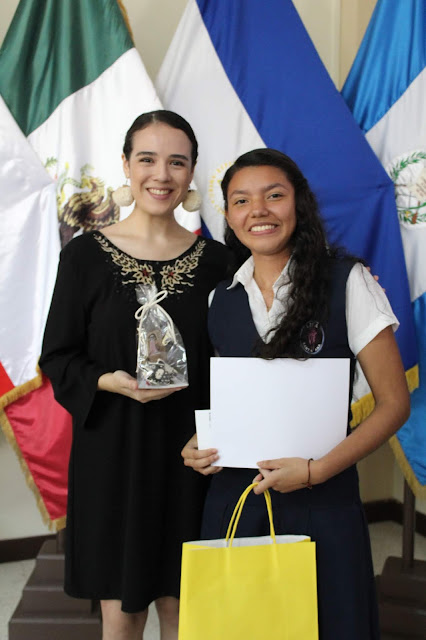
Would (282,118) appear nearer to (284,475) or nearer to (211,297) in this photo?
(211,297)

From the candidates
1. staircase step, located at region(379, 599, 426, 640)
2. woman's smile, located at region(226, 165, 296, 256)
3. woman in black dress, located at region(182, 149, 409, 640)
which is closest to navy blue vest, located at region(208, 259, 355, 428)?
woman in black dress, located at region(182, 149, 409, 640)

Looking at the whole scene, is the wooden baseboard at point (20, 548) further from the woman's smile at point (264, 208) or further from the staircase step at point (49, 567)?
the woman's smile at point (264, 208)

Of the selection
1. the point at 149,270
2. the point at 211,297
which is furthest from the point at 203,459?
the point at 149,270

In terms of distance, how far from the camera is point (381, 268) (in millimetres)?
2244

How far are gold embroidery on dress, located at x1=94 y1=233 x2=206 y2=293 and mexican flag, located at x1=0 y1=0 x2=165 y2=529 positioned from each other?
79 centimetres

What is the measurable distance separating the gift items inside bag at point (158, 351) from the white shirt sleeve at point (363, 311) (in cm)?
36

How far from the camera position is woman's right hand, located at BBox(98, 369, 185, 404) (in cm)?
132

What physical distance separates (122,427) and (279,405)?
48 cm

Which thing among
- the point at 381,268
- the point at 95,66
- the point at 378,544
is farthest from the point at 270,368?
the point at 378,544

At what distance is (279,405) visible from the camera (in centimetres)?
115

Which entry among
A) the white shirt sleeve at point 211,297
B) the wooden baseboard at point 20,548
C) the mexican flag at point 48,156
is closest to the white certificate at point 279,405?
the white shirt sleeve at point 211,297

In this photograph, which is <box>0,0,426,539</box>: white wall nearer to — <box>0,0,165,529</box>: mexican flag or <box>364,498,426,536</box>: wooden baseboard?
<box>364,498,426,536</box>: wooden baseboard

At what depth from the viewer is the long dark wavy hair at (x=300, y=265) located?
1.17 metres

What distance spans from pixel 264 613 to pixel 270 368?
41 cm
